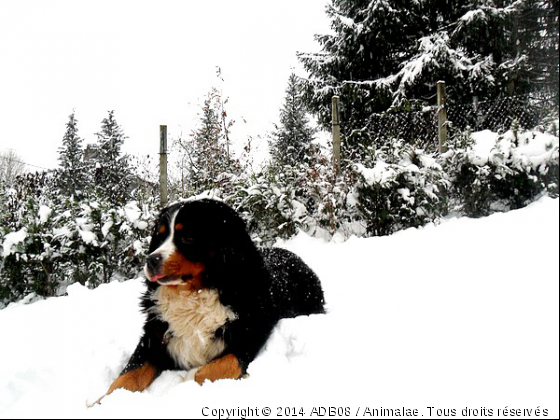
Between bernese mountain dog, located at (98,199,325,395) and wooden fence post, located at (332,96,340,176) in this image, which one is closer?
bernese mountain dog, located at (98,199,325,395)

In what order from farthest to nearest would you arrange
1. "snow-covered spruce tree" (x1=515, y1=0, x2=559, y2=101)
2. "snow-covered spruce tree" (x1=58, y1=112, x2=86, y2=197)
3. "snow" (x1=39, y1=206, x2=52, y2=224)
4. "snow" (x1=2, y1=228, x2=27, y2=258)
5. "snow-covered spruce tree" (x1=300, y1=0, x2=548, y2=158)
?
"snow-covered spruce tree" (x1=58, y1=112, x2=86, y2=197) < "snow-covered spruce tree" (x1=300, y1=0, x2=548, y2=158) < "snow" (x1=39, y1=206, x2=52, y2=224) < "snow" (x1=2, y1=228, x2=27, y2=258) < "snow-covered spruce tree" (x1=515, y1=0, x2=559, y2=101)

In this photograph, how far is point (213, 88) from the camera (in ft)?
25.1

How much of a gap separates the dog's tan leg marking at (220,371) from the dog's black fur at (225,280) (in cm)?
7

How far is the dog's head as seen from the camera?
2.10 meters

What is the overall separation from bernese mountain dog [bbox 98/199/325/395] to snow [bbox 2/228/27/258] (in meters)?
3.63

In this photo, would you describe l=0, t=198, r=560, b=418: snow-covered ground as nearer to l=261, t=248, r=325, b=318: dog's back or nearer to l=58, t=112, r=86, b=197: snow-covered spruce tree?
l=261, t=248, r=325, b=318: dog's back

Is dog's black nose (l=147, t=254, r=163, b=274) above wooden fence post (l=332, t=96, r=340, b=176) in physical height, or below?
below

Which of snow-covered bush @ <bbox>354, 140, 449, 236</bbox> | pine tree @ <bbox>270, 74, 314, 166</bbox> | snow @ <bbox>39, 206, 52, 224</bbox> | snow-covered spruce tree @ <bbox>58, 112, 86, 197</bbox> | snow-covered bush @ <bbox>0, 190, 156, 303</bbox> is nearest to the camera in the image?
snow-covered bush @ <bbox>0, 190, 156, 303</bbox>

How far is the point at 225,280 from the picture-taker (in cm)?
230

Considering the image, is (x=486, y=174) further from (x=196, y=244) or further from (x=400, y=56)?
(x=400, y=56)

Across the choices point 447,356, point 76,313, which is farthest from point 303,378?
point 76,313

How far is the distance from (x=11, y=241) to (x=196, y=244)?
411 centimetres

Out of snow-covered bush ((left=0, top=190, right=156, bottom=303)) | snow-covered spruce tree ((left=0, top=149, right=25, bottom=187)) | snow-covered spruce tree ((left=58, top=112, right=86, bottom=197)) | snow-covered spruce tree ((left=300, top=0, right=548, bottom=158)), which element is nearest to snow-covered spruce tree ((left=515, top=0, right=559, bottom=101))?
snow-covered bush ((left=0, top=190, right=156, bottom=303))

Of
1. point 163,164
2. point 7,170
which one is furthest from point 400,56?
point 7,170
